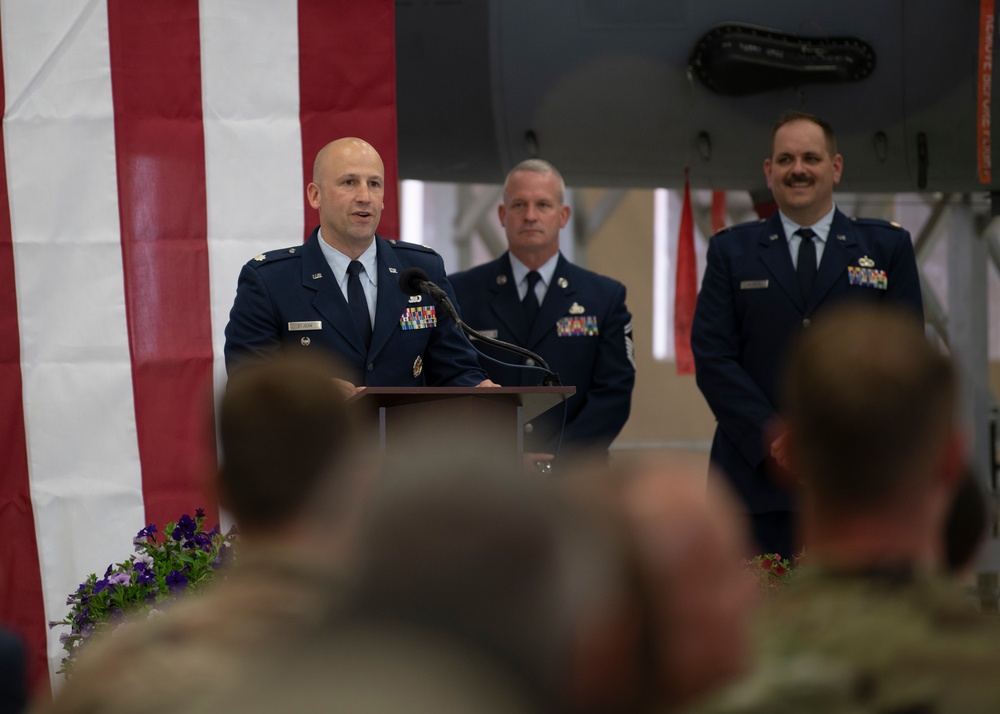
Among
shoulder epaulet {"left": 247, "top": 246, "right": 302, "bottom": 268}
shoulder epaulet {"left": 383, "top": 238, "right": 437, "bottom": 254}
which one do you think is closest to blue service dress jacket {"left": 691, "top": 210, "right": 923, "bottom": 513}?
shoulder epaulet {"left": 383, "top": 238, "right": 437, "bottom": 254}

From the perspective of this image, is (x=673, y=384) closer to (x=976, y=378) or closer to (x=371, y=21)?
(x=976, y=378)

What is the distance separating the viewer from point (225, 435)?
1.28 meters

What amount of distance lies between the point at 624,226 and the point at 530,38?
17.5 feet

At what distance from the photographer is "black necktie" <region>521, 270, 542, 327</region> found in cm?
488

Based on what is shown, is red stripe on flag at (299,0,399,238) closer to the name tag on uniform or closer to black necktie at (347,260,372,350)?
black necktie at (347,260,372,350)

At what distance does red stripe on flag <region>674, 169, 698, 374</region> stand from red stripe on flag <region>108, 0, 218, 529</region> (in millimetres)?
1975

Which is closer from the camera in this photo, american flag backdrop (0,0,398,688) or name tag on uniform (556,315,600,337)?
american flag backdrop (0,0,398,688)

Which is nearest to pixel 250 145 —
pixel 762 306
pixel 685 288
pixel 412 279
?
pixel 412 279

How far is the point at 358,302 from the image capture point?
12.4 feet

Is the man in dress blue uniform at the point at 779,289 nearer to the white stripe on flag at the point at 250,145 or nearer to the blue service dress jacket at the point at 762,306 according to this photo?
the blue service dress jacket at the point at 762,306

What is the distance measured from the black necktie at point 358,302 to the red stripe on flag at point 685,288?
187 cm

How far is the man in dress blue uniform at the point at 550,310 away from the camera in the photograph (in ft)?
15.6

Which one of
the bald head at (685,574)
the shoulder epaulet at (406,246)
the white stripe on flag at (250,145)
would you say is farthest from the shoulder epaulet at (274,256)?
the bald head at (685,574)

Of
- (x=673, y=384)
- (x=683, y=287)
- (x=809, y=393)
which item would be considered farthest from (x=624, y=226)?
(x=809, y=393)
